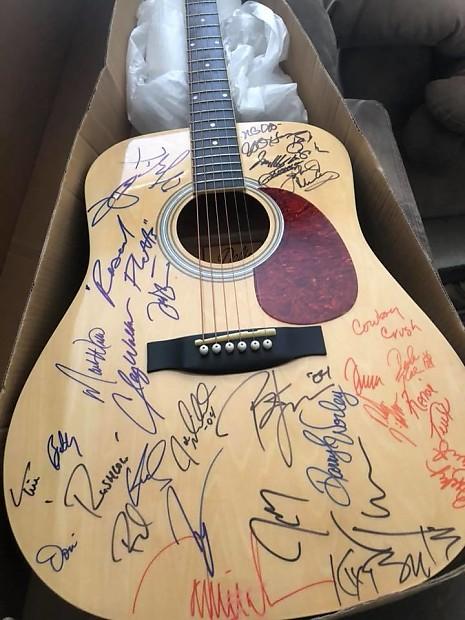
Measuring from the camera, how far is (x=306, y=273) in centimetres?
69

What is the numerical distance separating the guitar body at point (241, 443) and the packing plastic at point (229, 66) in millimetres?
340

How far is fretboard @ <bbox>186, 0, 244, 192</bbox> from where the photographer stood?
800 mm

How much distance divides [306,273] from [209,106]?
0.42m

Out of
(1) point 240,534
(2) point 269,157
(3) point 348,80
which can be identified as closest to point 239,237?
(2) point 269,157

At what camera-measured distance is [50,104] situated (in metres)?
1.40

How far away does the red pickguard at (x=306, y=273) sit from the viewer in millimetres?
652

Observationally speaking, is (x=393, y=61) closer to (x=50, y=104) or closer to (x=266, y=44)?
(x=266, y=44)
